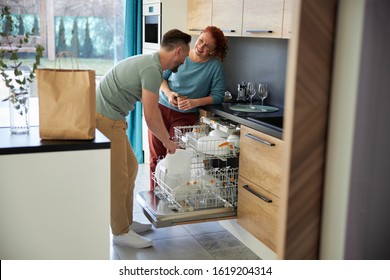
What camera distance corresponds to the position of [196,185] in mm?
3211

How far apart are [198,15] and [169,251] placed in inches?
75.9

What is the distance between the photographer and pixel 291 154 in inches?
44.2

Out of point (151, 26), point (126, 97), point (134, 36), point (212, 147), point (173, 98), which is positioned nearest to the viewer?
point (126, 97)

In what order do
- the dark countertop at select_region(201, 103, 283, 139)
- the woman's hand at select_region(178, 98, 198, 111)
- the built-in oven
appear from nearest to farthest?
the dark countertop at select_region(201, 103, 283, 139) → the woman's hand at select_region(178, 98, 198, 111) → the built-in oven

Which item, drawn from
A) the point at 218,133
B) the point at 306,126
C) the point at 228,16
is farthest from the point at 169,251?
the point at 306,126

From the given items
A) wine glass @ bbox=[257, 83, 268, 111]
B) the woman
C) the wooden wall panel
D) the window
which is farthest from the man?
the window

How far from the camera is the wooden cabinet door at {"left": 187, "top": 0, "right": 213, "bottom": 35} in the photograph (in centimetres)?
397

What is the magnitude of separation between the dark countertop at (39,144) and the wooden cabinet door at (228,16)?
1607 millimetres

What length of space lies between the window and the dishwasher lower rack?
87.9 inches

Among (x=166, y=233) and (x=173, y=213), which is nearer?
(x=173, y=213)

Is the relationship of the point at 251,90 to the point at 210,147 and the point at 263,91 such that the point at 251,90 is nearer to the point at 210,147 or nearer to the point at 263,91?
the point at 263,91

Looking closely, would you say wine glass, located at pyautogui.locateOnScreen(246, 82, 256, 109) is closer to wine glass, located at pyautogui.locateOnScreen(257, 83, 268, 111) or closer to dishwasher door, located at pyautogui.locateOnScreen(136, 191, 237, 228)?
wine glass, located at pyautogui.locateOnScreen(257, 83, 268, 111)

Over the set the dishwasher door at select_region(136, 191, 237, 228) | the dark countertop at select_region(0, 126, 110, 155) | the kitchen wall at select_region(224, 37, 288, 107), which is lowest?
the dishwasher door at select_region(136, 191, 237, 228)

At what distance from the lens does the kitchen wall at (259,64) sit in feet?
11.9
